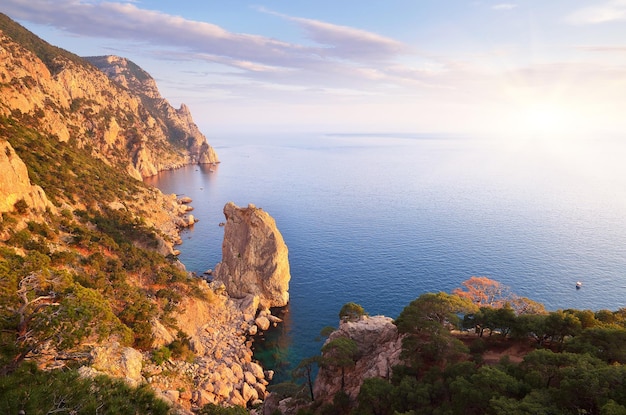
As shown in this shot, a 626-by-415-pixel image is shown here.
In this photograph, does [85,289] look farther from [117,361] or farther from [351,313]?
[351,313]

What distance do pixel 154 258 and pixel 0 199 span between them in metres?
23.2

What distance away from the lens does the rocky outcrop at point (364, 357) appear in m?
29.6

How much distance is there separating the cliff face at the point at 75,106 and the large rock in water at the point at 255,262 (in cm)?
5547

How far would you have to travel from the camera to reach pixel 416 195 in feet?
456

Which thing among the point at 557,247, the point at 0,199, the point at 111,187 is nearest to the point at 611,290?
the point at 557,247

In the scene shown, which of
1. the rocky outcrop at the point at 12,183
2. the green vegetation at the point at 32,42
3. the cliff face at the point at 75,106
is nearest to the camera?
the rocky outcrop at the point at 12,183

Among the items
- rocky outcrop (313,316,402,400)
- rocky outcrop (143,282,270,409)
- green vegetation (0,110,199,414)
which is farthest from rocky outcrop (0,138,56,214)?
rocky outcrop (313,316,402,400)

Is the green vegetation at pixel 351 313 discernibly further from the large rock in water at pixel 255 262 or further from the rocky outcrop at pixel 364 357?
the large rock in water at pixel 255 262

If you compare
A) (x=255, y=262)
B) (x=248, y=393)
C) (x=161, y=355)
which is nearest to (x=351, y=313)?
(x=248, y=393)

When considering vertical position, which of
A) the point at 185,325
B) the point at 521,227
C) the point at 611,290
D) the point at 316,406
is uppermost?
the point at 521,227

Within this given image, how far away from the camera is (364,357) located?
34344 millimetres

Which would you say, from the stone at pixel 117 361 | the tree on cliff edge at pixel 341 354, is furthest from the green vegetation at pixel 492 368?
the stone at pixel 117 361

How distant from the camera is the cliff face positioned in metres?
80.2

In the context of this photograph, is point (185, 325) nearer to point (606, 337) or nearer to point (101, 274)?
point (101, 274)
